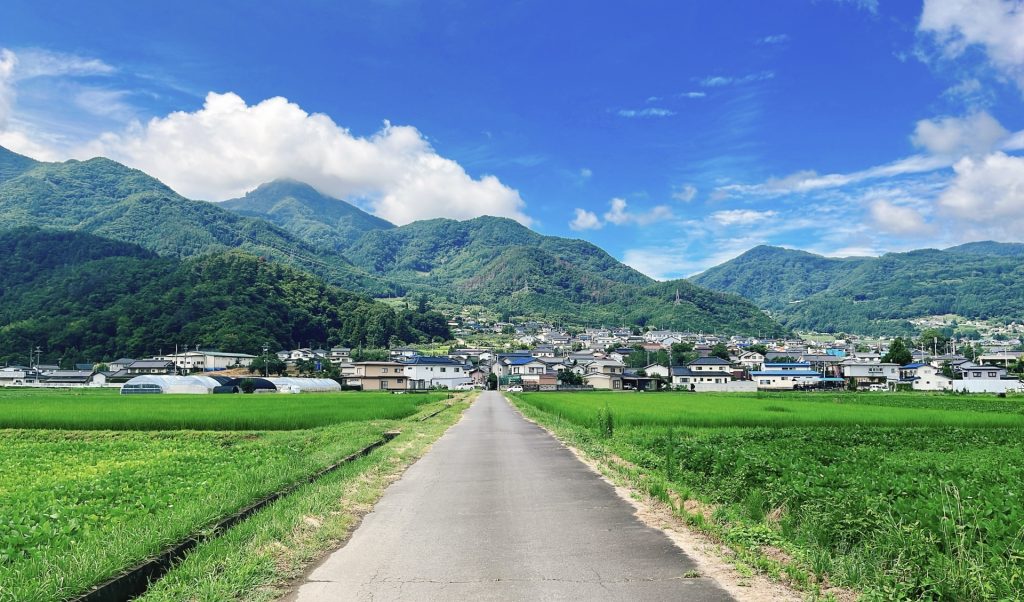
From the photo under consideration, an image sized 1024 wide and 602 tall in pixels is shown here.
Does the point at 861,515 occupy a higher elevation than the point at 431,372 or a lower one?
higher

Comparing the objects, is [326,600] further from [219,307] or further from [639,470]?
[219,307]

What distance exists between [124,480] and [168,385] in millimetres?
59809

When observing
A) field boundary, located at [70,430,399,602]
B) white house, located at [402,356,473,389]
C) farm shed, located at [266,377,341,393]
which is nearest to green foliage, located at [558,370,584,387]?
white house, located at [402,356,473,389]

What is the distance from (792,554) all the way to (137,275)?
138582mm

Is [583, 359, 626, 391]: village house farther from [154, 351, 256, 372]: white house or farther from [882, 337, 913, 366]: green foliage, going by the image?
[154, 351, 256, 372]: white house

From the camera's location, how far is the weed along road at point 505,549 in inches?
238

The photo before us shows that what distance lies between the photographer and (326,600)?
5805 mm

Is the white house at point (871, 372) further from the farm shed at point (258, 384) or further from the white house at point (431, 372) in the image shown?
the farm shed at point (258, 384)

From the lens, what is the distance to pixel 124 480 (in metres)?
11.3

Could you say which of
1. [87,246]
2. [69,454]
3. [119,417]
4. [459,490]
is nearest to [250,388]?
[119,417]

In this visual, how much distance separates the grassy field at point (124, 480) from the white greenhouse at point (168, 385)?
35.3 metres

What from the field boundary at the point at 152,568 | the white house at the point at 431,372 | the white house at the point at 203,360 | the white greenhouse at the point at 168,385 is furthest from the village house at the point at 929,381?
the white house at the point at 203,360

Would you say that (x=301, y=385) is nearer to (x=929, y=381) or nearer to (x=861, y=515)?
(x=861, y=515)

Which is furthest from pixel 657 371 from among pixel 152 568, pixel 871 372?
pixel 152 568
